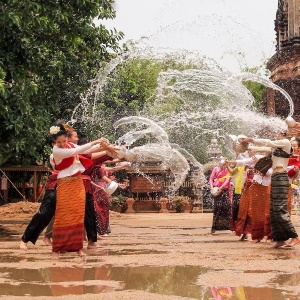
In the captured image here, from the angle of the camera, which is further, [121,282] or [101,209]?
[101,209]

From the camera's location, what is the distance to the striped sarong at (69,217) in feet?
31.3

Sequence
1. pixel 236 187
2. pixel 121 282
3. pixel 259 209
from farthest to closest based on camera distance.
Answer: pixel 236 187, pixel 259 209, pixel 121 282

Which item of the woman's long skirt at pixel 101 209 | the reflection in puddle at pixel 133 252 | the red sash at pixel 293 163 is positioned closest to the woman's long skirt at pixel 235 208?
the woman's long skirt at pixel 101 209

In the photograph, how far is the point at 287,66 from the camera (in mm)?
30078

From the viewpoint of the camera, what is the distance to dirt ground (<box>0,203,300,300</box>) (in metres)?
6.44

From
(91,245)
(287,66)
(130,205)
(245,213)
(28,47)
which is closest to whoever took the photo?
(91,245)

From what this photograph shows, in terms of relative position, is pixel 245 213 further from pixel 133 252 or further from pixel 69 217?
pixel 69 217

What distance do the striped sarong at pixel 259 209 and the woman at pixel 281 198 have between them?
52.6 inches

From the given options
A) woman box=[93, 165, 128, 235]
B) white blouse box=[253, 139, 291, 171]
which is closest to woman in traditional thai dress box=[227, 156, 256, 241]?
white blouse box=[253, 139, 291, 171]

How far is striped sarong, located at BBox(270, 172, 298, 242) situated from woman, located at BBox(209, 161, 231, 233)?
146 inches

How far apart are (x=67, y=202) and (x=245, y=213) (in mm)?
4269

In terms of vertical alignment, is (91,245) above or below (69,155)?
below

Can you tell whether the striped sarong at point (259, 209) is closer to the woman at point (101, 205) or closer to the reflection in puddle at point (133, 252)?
the reflection in puddle at point (133, 252)

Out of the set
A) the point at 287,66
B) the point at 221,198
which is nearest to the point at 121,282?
the point at 221,198
